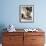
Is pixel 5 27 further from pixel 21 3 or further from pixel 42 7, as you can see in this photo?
pixel 42 7

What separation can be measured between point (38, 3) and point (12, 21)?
3.38ft

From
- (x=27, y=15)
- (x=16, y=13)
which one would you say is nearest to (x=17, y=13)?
(x=16, y=13)

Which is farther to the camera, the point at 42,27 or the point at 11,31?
the point at 42,27

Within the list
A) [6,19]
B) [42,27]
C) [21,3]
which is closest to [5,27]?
[6,19]

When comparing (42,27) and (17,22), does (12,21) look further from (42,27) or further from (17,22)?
(42,27)

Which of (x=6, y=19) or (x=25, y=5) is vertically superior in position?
(x=25, y=5)

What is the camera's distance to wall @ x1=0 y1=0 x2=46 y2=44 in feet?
14.0

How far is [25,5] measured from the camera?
426 cm

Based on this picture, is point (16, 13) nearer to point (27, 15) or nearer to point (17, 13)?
point (17, 13)

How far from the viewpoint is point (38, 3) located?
4.28 m

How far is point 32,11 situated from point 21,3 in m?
0.44

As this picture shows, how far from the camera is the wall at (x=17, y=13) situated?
4.26 m

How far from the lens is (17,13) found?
429 cm

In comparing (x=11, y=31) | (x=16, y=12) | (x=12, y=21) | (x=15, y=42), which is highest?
(x=16, y=12)
